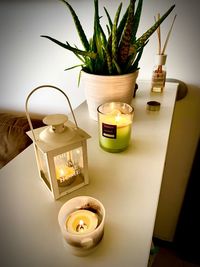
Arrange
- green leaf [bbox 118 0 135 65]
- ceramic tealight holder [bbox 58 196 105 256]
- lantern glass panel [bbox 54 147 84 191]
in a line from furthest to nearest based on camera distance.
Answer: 1. green leaf [bbox 118 0 135 65]
2. lantern glass panel [bbox 54 147 84 191]
3. ceramic tealight holder [bbox 58 196 105 256]

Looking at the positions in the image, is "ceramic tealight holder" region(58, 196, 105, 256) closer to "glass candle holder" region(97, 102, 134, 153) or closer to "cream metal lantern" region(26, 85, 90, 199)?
"cream metal lantern" region(26, 85, 90, 199)

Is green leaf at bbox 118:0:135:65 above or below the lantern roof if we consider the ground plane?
above

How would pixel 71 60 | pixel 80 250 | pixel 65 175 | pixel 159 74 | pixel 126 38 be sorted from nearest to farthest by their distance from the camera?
1. pixel 80 250
2. pixel 65 175
3. pixel 126 38
4. pixel 159 74
5. pixel 71 60

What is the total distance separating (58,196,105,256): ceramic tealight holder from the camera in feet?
0.98

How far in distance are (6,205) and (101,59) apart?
1.54 ft

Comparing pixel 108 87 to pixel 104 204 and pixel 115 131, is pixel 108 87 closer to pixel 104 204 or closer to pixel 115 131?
pixel 115 131

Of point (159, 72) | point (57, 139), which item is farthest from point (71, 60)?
point (57, 139)

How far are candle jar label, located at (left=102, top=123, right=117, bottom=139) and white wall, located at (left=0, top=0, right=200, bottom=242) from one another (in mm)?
515

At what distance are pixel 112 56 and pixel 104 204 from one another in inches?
16.3

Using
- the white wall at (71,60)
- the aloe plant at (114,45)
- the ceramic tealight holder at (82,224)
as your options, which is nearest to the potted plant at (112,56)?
the aloe plant at (114,45)

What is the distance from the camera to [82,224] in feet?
1.09

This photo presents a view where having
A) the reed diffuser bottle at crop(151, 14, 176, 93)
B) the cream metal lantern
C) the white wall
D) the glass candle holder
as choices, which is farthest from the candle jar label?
the white wall

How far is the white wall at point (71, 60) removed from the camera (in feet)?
2.67

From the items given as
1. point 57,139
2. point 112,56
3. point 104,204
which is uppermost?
point 112,56
